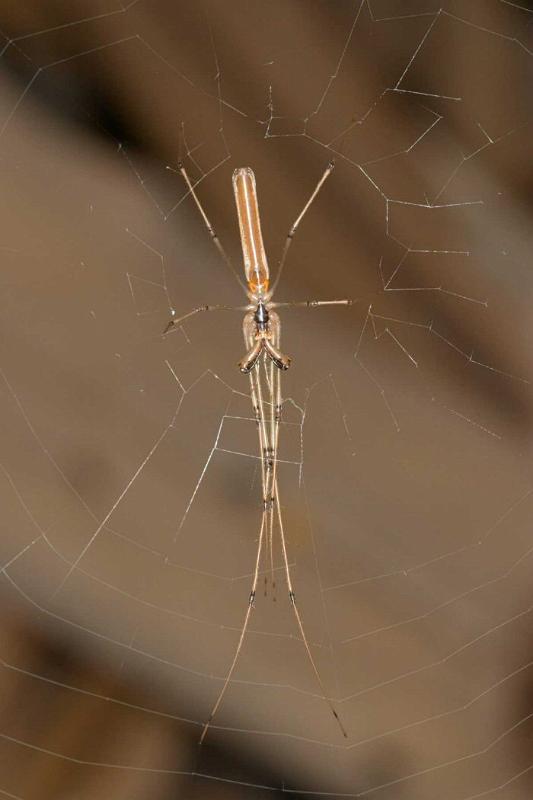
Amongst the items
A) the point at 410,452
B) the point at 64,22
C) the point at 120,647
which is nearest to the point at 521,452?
the point at 410,452

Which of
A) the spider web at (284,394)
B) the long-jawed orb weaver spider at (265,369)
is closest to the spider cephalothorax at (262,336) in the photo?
the long-jawed orb weaver spider at (265,369)

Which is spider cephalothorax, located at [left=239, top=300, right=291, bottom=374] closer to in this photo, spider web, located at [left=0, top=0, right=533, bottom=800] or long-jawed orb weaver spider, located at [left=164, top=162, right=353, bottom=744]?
long-jawed orb weaver spider, located at [left=164, top=162, right=353, bottom=744]

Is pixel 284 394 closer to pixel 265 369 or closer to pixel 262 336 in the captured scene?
pixel 265 369

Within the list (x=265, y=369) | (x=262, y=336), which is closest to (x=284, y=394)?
(x=265, y=369)

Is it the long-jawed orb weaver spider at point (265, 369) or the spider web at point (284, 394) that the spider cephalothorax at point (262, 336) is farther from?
the spider web at point (284, 394)

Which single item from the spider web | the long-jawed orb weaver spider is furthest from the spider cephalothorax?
the spider web
